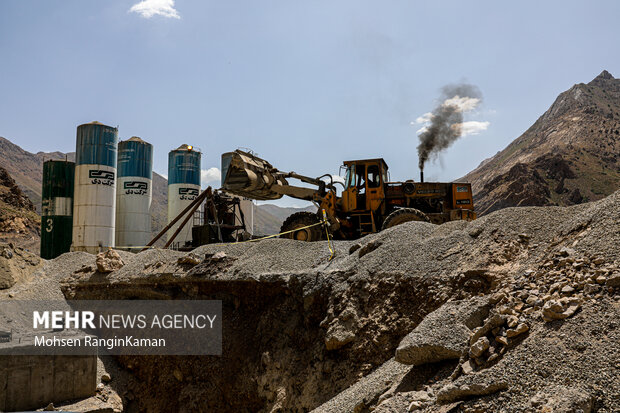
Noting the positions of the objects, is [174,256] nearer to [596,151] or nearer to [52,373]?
[52,373]

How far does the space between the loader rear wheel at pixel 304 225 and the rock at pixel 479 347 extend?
29.1 ft

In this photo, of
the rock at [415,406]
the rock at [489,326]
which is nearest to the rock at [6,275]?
the rock at [415,406]

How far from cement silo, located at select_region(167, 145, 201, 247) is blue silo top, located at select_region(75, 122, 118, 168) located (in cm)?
421

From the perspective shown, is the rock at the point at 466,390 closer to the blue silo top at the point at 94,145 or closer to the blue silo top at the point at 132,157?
the blue silo top at the point at 94,145

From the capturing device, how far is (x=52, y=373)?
31.7ft

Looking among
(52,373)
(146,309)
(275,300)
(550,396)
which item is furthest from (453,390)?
(146,309)

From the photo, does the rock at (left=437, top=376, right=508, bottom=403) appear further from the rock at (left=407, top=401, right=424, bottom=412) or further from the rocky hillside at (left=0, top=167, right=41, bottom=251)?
the rocky hillside at (left=0, top=167, right=41, bottom=251)

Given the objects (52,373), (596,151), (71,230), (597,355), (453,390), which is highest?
(596,151)

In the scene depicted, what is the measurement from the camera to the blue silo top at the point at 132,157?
75.7 ft

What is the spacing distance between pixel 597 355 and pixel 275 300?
686 centimetres

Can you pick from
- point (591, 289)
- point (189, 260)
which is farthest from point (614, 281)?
point (189, 260)

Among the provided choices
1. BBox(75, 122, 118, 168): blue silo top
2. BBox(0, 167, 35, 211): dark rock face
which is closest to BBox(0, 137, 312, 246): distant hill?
BBox(0, 167, 35, 211): dark rock face

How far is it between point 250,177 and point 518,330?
395 inches

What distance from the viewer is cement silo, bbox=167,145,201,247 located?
24797 mm
